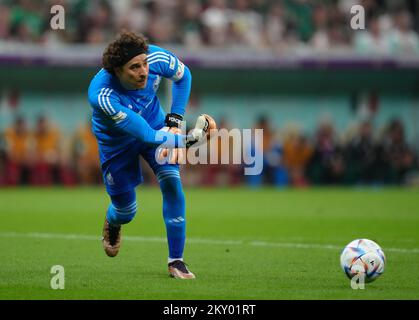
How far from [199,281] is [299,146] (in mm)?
18637

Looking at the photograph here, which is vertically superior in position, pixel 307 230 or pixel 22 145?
pixel 22 145

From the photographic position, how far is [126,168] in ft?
31.4

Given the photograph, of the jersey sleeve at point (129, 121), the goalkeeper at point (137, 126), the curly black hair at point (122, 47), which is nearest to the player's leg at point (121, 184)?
the goalkeeper at point (137, 126)

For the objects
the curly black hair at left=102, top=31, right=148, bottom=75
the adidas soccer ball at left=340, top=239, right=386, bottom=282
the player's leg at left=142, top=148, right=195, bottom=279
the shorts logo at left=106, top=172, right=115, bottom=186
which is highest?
the curly black hair at left=102, top=31, right=148, bottom=75

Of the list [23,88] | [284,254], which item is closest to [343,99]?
[23,88]

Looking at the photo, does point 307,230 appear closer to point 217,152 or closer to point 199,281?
point 199,281

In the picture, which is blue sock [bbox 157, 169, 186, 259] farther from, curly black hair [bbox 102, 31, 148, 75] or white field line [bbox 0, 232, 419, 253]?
white field line [bbox 0, 232, 419, 253]

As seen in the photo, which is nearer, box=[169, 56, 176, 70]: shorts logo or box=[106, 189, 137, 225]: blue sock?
box=[169, 56, 176, 70]: shorts logo

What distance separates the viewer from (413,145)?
1135 inches

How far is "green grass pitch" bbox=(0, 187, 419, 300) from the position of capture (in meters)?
8.15

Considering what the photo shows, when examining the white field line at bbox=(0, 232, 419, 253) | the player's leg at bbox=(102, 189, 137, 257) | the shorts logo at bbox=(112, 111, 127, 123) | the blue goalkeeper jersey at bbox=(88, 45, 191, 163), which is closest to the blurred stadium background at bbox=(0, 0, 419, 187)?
the white field line at bbox=(0, 232, 419, 253)

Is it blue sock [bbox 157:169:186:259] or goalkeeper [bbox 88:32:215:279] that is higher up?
goalkeeper [bbox 88:32:215:279]
